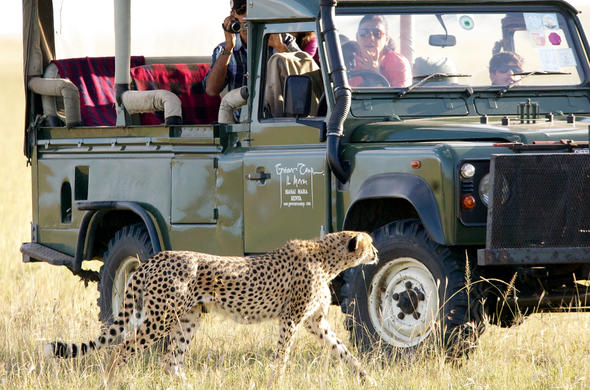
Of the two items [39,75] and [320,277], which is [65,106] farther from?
[320,277]

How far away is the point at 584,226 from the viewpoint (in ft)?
19.9

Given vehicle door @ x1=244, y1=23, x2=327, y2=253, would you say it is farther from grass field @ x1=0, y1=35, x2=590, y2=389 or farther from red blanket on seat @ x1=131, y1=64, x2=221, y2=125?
red blanket on seat @ x1=131, y1=64, x2=221, y2=125

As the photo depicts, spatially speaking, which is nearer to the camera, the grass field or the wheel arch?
the grass field

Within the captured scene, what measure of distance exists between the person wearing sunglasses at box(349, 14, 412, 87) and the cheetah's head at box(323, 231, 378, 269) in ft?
3.45

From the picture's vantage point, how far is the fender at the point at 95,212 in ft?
25.5

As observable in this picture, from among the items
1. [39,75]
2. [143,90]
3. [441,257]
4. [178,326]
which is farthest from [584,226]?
[39,75]

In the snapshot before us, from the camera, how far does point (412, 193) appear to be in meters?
6.26

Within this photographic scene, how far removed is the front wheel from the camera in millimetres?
6211

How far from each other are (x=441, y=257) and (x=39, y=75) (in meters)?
3.90

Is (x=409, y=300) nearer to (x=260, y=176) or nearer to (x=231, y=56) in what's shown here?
(x=260, y=176)

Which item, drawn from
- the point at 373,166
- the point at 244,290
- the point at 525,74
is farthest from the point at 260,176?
the point at 525,74

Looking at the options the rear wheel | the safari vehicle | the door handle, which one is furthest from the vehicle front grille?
the rear wheel

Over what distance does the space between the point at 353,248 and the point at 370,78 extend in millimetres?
1198

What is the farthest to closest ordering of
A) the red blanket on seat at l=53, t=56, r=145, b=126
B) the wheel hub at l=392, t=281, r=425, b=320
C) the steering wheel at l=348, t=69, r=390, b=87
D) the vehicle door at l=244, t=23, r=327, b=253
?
the red blanket on seat at l=53, t=56, r=145, b=126, the steering wheel at l=348, t=69, r=390, b=87, the vehicle door at l=244, t=23, r=327, b=253, the wheel hub at l=392, t=281, r=425, b=320
